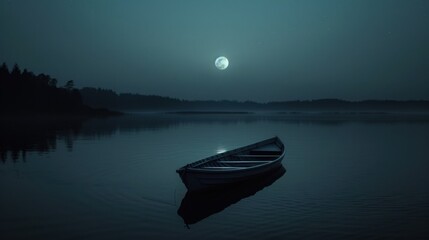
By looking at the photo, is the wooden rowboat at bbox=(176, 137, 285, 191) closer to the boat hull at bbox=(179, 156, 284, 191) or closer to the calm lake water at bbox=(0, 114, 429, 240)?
the boat hull at bbox=(179, 156, 284, 191)

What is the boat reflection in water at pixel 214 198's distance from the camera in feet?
47.2

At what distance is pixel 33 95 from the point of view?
106 m

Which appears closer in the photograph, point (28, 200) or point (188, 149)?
point (28, 200)

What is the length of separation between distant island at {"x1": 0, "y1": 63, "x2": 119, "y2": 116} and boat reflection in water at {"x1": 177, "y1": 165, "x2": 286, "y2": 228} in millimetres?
98793

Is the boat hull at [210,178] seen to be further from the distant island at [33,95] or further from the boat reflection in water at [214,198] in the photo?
the distant island at [33,95]

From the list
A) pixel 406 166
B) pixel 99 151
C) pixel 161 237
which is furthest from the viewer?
pixel 99 151

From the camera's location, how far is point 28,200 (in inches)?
628

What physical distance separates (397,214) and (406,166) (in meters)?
15.0

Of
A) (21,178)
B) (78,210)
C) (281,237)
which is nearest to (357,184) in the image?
(281,237)

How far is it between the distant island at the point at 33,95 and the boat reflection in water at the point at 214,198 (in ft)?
324

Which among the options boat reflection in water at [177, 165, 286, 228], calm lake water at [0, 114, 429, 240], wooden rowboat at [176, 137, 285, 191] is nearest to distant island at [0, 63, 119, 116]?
calm lake water at [0, 114, 429, 240]

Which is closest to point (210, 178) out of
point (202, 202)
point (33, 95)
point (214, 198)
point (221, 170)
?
point (221, 170)

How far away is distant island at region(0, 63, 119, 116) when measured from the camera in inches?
3895

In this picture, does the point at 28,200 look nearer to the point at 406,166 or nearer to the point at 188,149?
the point at 188,149
